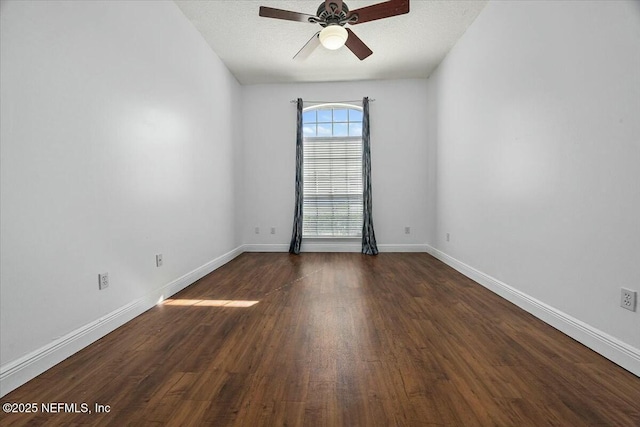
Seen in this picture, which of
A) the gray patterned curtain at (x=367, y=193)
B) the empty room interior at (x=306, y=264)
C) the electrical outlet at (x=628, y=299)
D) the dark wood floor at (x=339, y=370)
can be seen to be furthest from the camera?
the gray patterned curtain at (x=367, y=193)

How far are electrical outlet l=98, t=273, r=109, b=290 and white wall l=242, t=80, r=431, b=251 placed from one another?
305cm

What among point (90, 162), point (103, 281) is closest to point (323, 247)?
point (103, 281)

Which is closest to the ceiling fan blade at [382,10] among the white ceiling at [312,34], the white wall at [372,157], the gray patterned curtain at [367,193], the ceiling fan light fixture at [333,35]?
the ceiling fan light fixture at [333,35]

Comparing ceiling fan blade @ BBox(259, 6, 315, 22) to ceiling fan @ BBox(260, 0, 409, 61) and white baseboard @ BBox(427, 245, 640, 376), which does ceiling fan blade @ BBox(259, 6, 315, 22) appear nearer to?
ceiling fan @ BBox(260, 0, 409, 61)

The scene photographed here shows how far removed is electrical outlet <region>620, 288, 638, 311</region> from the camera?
4.98 ft

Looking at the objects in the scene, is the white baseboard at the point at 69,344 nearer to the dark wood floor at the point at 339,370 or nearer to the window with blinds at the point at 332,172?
the dark wood floor at the point at 339,370

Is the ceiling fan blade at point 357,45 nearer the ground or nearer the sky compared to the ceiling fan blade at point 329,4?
nearer the ground

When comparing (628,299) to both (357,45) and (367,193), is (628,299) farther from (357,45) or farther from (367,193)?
(367,193)

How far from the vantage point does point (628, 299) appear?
1547 millimetres

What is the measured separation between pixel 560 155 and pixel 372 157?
121 inches

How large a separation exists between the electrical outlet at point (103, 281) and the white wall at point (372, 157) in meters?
3.05

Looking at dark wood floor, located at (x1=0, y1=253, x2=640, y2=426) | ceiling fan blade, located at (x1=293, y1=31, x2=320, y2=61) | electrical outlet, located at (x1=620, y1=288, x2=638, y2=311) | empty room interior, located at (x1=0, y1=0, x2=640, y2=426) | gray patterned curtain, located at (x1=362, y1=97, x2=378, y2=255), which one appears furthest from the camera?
gray patterned curtain, located at (x1=362, y1=97, x2=378, y2=255)

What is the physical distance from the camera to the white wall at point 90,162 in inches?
57.1

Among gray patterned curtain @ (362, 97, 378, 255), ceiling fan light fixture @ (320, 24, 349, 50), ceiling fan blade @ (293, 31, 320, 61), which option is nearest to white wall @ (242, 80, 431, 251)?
gray patterned curtain @ (362, 97, 378, 255)
